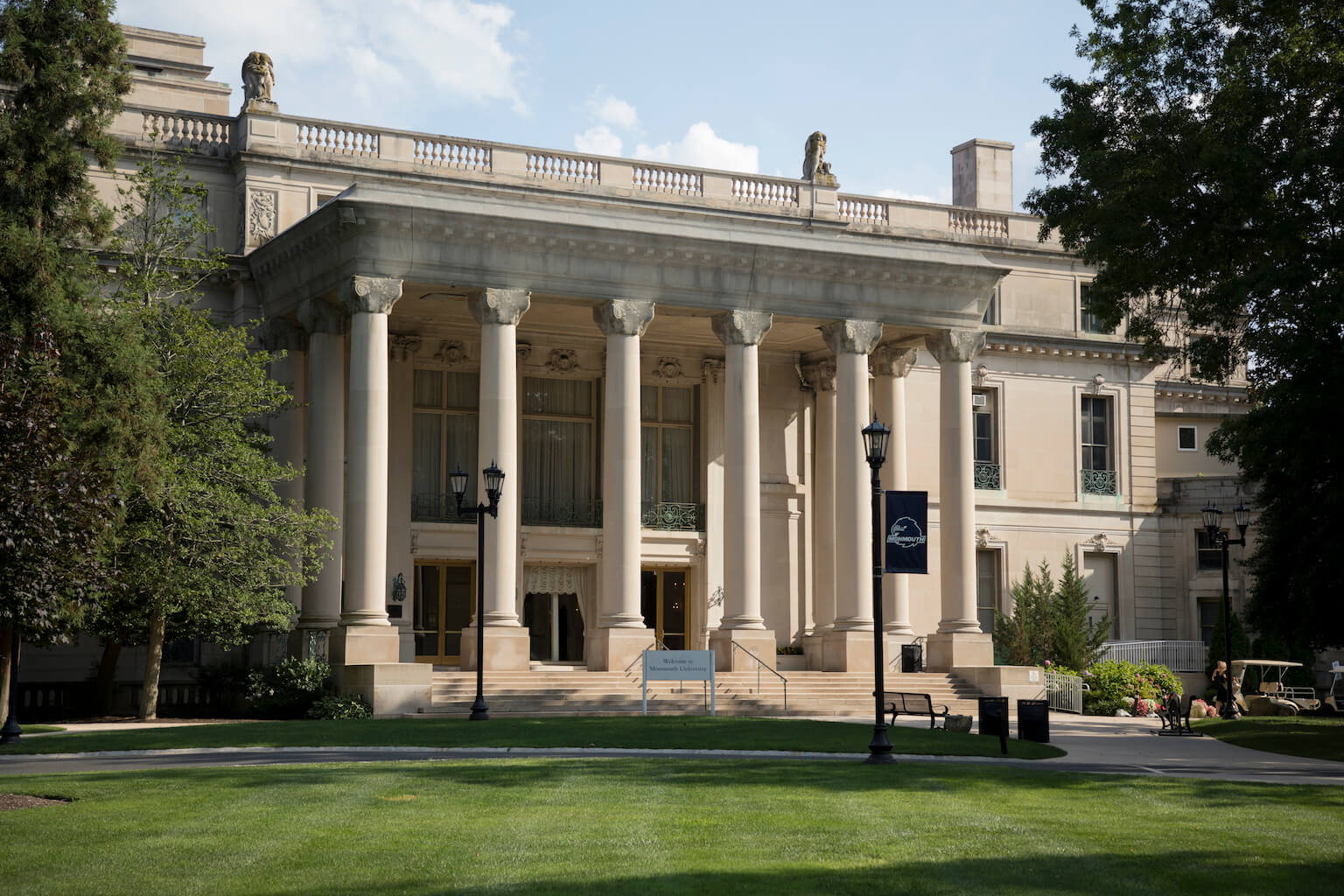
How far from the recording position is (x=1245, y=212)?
26.6 meters

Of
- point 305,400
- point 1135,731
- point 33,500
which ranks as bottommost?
point 1135,731

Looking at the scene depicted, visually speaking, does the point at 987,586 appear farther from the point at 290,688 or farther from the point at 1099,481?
the point at 290,688

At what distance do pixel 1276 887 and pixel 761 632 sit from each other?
2444 cm

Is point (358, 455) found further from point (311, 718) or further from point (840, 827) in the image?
point (840, 827)

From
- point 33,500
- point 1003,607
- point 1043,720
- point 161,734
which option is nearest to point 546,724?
point 161,734

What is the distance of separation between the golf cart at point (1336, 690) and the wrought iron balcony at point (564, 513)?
66.2 feet

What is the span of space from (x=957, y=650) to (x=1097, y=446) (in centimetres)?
1406

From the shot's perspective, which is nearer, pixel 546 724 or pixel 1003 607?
pixel 546 724

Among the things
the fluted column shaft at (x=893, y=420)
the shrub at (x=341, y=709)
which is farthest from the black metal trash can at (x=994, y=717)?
the fluted column shaft at (x=893, y=420)

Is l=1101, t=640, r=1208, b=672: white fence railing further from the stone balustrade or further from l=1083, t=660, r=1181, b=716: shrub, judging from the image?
the stone balustrade

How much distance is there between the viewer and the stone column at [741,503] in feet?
117

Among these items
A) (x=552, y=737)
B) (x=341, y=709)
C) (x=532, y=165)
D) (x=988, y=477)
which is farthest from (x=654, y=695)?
(x=988, y=477)

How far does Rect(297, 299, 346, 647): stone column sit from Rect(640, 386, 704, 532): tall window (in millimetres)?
9919

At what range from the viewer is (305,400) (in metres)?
38.1
